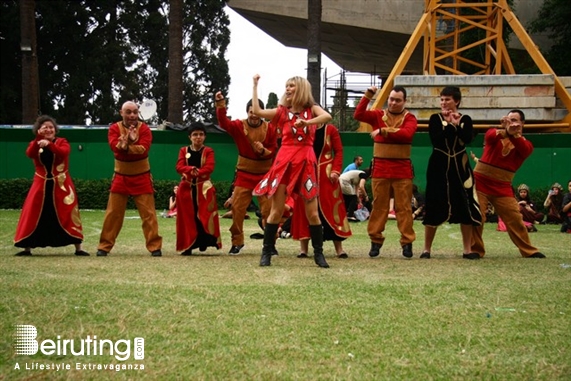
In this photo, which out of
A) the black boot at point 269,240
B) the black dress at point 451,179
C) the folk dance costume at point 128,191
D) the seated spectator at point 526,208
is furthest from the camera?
the seated spectator at point 526,208

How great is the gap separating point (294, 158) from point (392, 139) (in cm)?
191

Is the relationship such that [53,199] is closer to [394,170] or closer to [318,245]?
[318,245]

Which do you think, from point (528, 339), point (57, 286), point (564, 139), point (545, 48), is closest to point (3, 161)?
point (564, 139)

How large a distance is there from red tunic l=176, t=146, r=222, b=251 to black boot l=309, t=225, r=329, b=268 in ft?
6.94

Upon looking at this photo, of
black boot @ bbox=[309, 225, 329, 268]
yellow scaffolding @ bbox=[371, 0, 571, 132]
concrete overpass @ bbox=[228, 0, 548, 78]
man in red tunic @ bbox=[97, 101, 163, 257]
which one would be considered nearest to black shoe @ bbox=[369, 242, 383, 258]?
black boot @ bbox=[309, 225, 329, 268]

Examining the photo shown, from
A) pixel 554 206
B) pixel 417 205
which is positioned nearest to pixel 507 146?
pixel 417 205

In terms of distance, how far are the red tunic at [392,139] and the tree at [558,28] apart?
85.7 feet

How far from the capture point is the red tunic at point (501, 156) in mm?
10547

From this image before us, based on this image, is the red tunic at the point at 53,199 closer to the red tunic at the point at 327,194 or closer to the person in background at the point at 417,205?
the red tunic at the point at 327,194

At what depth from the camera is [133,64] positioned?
44.2 meters

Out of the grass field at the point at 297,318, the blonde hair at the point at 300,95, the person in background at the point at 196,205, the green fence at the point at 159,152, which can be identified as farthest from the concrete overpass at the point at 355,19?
the grass field at the point at 297,318

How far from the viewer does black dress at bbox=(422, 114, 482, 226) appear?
10312 mm

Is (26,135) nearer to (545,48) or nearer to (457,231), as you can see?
(457,231)

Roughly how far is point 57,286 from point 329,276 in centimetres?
250
